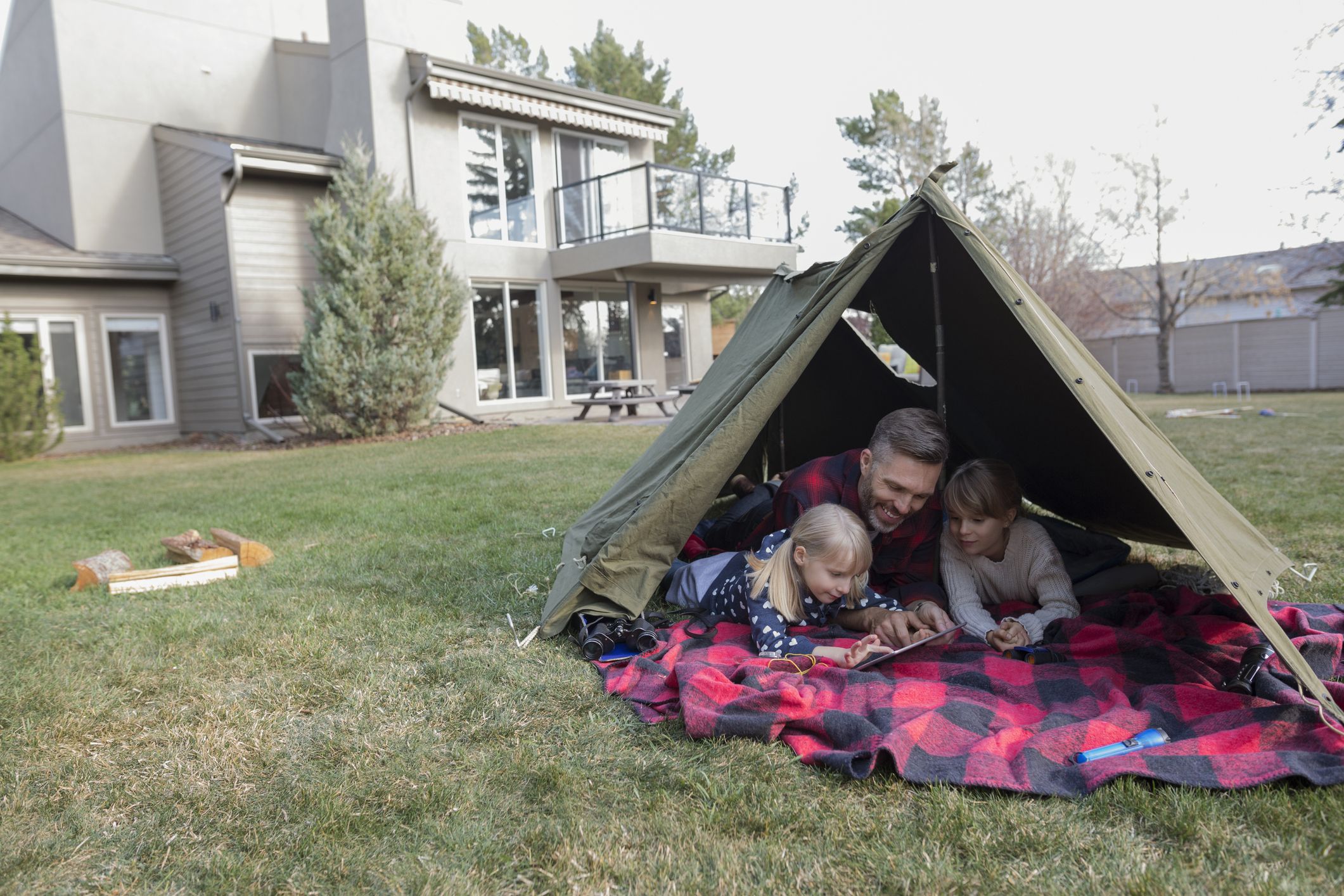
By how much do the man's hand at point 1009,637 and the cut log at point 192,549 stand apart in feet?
12.8

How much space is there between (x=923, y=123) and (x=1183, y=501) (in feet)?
87.0

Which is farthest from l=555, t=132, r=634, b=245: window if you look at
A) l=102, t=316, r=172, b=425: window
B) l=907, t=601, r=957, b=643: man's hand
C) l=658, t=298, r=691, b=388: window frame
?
l=907, t=601, r=957, b=643: man's hand

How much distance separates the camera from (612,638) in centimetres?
305

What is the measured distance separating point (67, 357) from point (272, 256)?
3.90 m

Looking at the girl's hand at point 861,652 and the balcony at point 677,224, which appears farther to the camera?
the balcony at point 677,224

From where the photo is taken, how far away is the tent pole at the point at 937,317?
11.1 ft

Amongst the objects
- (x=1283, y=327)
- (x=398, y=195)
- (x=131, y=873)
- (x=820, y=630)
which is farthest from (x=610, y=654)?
(x=1283, y=327)

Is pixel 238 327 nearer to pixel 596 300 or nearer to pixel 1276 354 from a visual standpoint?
pixel 596 300

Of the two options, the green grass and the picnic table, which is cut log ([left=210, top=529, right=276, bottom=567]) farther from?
the picnic table

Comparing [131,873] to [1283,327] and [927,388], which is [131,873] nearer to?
[927,388]

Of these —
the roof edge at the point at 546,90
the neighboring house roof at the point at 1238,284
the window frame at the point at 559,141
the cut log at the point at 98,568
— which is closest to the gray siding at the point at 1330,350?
the neighboring house roof at the point at 1238,284

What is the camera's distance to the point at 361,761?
7.50 feet

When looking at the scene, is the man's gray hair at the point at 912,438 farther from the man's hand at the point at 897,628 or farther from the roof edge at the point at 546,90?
the roof edge at the point at 546,90

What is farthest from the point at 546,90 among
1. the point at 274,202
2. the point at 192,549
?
the point at 192,549
